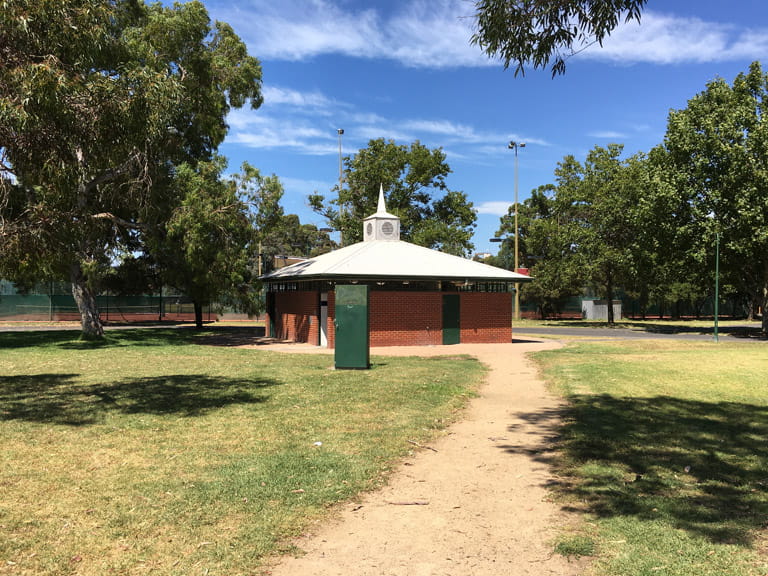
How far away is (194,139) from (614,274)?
31864mm

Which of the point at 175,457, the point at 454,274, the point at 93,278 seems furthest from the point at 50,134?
the point at 454,274

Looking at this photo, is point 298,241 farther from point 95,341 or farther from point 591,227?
point 95,341

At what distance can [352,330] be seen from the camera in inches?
566

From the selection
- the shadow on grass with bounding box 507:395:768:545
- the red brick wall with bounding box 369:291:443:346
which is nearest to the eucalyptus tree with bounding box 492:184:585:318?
the red brick wall with bounding box 369:291:443:346

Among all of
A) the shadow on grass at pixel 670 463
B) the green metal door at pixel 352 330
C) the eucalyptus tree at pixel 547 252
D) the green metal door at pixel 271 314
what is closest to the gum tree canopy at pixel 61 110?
the green metal door at pixel 352 330

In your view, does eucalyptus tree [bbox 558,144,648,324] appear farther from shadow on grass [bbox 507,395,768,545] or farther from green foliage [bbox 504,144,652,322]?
shadow on grass [bbox 507,395,768,545]

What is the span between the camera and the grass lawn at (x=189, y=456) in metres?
4.19

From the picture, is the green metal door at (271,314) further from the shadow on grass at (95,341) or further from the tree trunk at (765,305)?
the tree trunk at (765,305)

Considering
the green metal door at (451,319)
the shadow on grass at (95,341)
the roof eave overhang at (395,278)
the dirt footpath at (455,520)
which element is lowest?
the dirt footpath at (455,520)

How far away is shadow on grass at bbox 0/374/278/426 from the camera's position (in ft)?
29.6

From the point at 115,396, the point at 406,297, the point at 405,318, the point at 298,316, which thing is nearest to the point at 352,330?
the point at 115,396

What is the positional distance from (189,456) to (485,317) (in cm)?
1934

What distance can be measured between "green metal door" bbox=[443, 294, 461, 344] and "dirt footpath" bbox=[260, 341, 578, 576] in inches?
614

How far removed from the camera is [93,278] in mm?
22375
